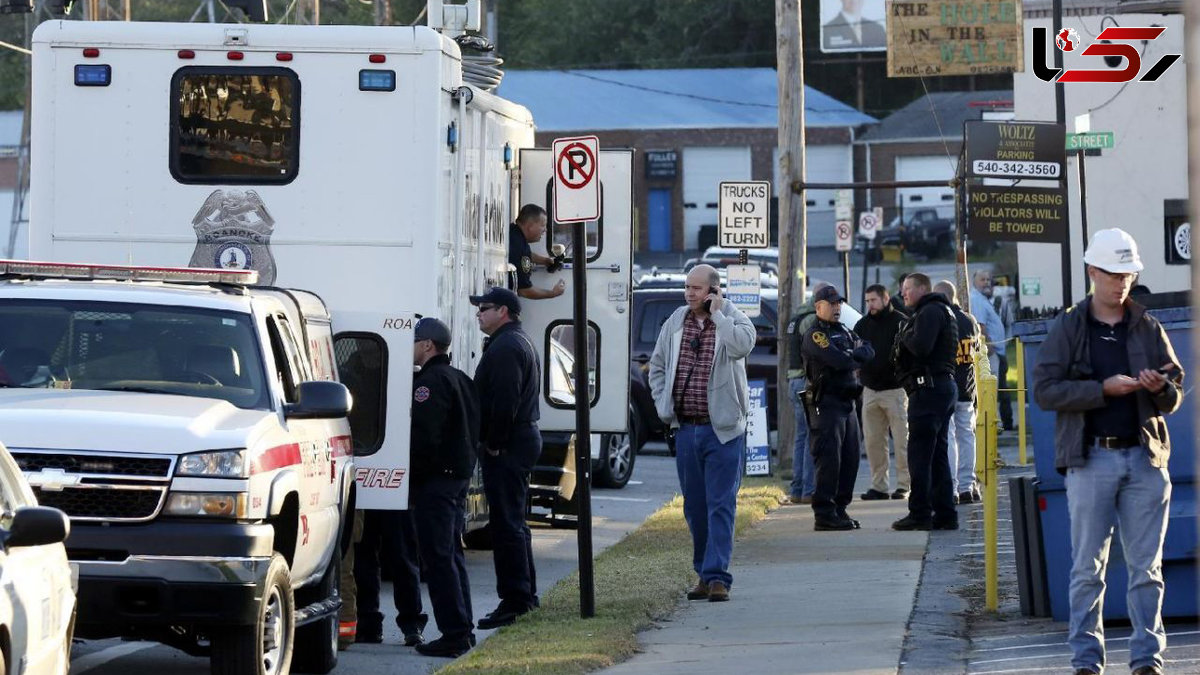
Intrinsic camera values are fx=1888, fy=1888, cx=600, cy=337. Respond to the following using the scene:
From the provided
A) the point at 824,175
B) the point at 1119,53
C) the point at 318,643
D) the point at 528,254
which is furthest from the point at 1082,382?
the point at 824,175

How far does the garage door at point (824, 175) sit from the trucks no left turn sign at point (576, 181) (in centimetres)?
5316

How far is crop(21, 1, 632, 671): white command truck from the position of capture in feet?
37.3

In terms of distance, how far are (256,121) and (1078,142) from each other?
13.1 m

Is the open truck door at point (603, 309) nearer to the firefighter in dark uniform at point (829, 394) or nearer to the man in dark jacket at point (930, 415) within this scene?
the firefighter in dark uniform at point (829, 394)

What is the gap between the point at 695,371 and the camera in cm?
1130

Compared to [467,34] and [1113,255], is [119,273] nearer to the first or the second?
[1113,255]

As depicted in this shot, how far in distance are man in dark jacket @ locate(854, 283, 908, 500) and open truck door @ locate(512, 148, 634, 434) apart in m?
2.86

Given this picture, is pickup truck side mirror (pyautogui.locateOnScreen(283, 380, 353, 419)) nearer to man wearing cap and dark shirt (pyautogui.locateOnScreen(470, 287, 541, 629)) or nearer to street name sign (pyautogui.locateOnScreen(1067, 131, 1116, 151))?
man wearing cap and dark shirt (pyautogui.locateOnScreen(470, 287, 541, 629))

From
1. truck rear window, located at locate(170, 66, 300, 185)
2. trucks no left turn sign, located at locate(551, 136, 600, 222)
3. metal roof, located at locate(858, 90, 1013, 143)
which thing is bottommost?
trucks no left turn sign, located at locate(551, 136, 600, 222)

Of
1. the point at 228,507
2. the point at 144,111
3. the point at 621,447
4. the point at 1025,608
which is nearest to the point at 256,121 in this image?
the point at 144,111

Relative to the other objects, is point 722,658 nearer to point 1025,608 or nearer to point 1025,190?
point 1025,608

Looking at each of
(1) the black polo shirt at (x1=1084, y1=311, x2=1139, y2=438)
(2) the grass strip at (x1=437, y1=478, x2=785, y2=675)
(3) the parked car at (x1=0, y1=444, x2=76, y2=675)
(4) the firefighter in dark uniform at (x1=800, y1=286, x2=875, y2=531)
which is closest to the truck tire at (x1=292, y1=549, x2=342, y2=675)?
(2) the grass strip at (x1=437, y1=478, x2=785, y2=675)

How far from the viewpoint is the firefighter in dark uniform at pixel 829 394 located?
14.8 meters

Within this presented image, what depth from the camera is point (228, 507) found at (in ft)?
26.0
